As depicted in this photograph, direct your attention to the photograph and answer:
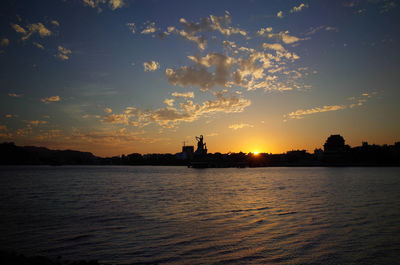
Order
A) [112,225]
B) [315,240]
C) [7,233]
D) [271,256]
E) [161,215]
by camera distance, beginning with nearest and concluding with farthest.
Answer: [271,256], [315,240], [7,233], [112,225], [161,215]

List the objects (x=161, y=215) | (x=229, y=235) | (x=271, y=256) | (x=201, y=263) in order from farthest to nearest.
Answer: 1. (x=161, y=215)
2. (x=229, y=235)
3. (x=271, y=256)
4. (x=201, y=263)

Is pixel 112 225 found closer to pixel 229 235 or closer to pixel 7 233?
pixel 7 233

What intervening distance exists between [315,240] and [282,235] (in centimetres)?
216

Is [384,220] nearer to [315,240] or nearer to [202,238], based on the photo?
[315,240]

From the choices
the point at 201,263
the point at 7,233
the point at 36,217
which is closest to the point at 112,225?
the point at 7,233

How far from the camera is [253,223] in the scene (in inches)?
900

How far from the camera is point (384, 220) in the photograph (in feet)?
79.1

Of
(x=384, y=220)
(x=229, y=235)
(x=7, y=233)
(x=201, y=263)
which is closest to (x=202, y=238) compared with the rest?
(x=229, y=235)

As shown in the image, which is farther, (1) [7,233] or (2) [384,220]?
(2) [384,220]

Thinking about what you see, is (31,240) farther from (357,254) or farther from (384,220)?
(384,220)

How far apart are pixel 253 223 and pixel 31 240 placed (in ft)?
54.1

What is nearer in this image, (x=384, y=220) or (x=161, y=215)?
(x=384, y=220)

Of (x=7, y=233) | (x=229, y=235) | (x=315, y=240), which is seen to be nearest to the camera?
(x=315, y=240)

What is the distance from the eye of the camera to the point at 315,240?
17.8m
